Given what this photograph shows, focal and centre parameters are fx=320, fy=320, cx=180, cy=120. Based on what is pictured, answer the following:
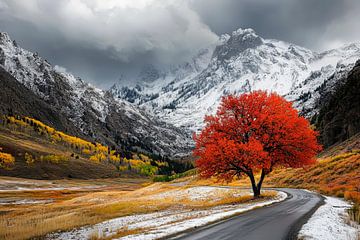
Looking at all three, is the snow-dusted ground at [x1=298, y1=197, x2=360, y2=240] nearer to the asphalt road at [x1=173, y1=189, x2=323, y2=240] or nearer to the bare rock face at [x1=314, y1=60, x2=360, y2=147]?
the asphalt road at [x1=173, y1=189, x2=323, y2=240]

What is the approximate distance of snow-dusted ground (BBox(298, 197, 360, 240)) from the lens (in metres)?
16.9

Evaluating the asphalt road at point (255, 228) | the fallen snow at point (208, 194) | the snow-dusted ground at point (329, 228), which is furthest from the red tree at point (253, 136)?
the snow-dusted ground at point (329, 228)

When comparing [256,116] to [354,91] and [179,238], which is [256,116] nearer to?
[179,238]

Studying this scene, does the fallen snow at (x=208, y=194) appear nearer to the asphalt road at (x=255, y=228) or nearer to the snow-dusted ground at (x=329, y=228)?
the asphalt road at (x=255, y=228)

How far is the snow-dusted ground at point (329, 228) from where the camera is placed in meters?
16.9

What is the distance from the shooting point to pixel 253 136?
41656 mm

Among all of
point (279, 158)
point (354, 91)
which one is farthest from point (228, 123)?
point (354, 91)

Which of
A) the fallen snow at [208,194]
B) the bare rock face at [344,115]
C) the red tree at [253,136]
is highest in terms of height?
the bare rock face at [344,115]

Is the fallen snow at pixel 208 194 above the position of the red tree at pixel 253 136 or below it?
below

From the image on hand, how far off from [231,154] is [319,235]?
2184 centimetres

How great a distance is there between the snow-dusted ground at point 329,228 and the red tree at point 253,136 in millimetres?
15349

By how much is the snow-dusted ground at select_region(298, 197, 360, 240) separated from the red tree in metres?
15.3

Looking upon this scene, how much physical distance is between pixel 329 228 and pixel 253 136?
23.0m

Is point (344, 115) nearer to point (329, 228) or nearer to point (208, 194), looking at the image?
point (208, 194)
